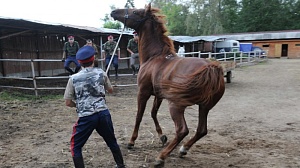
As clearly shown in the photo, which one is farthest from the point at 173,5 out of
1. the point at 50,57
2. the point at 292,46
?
the point at 50,57

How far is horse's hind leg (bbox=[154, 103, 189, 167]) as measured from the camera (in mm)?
2914

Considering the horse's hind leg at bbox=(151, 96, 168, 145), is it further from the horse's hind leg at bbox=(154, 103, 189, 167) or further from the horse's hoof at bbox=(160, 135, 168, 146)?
the horse's hind leg at bbox=(154, 103, 189, 167)

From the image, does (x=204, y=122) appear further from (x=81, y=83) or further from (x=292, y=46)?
(x=292, y=46)

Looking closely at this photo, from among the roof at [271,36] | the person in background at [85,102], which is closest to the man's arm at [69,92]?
the person in background at [85,102]

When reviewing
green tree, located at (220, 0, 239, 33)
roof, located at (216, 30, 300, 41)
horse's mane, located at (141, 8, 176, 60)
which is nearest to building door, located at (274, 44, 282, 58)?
roof, located at (216, 30, 300, 41)

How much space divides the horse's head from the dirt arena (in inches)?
68.2

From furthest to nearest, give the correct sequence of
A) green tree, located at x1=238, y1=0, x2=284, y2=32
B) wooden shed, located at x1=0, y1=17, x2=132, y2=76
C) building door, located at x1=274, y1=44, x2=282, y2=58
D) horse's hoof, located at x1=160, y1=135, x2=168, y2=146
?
green tree, located at x1=238, y1=0, x2=284, y2=32
building door, located at x1=274, y1=44, x2=282, y2=58
wooden shed, located at x1=0, y1=17, x2=132, y2=76
horse's hoof, located at x1=160, y1=135, x2=168, y2=146

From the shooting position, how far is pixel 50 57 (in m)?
12.1

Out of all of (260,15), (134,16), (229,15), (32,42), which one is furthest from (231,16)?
(134,16)

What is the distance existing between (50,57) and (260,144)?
1060 centimetres

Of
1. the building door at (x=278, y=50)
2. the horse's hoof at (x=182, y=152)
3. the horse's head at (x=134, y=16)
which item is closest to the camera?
the horse's hoof at (x=182, y=152)

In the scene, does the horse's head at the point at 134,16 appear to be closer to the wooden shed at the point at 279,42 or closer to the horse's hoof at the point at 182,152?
the horse's hoof at the point at 182,152

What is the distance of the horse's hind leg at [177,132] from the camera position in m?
2.91

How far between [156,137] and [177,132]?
118 centimetres
